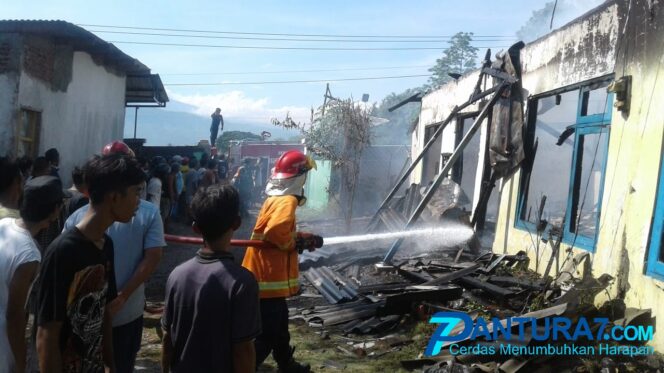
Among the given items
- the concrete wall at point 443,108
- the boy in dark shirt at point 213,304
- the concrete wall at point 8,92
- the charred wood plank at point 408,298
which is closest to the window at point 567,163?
the charred wood plank at point 408,298

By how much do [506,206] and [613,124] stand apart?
2697 millimetres

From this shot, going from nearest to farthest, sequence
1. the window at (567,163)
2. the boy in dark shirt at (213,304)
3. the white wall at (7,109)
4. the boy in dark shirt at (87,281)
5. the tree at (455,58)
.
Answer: the boy in dark shirt at (87,281) → the boy in dark shirt at (213,304) → the window at (567,163) → the white wall at (7,109) → the tree at (455,58)

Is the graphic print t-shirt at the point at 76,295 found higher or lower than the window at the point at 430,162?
lower

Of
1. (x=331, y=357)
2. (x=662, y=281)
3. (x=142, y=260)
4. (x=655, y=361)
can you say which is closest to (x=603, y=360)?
(x=655, y=361)

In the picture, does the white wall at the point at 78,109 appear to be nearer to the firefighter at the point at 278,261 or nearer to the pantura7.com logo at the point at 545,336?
→ the firefighter at the point at 278,261

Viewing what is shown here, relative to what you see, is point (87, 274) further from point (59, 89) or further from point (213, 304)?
point (59, 89)

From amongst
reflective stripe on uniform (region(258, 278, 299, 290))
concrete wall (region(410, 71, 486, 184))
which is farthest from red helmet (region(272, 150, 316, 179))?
concrete wall (region(410, 71, 486, 184))

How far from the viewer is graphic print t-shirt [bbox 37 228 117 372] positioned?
203 centimetres

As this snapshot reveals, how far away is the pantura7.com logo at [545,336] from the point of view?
14.4 feet

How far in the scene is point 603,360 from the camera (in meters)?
4.14

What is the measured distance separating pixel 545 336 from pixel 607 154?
2526 millimetres

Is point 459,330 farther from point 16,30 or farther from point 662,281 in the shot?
point 16,30

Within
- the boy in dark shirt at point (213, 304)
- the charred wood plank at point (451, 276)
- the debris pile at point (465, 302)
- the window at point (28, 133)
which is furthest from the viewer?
the window at point (28, 133)

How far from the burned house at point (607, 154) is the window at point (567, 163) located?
17 millimetres
